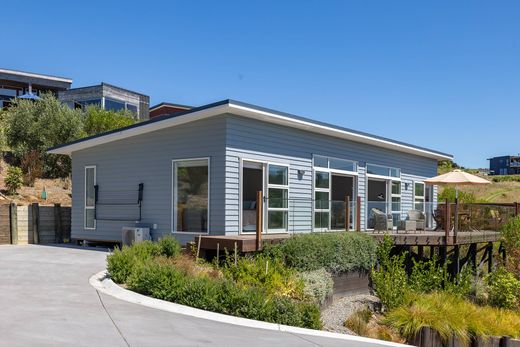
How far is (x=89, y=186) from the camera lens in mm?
16078

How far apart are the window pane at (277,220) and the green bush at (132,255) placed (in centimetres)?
287

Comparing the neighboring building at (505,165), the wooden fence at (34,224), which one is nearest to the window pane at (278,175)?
the wooden fence at (34,224)

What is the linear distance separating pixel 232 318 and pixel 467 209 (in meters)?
11.0

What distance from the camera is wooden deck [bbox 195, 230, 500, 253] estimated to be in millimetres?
10578

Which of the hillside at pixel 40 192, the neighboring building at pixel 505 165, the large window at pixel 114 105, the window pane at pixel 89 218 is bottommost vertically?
the window pane at pixel 89 218

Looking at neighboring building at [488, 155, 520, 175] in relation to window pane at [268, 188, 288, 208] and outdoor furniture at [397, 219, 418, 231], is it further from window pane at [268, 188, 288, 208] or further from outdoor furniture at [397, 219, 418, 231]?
window pane at [268, 188, 288, 208]

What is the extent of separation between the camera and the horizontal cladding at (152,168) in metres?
12.3

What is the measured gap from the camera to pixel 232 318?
7.07 metres

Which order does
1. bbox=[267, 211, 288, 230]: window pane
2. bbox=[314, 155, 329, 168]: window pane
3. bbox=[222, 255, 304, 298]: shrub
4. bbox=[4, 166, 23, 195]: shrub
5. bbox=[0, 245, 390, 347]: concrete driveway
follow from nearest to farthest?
1. bbox=[0, 245, 390, 347]: concrete driveway
2. bbox=[222, 255, 304, 298]: shrub
3. bbox=[267, 211, 288, 230]: window pane
4. bbox=[314, 155, 329, 168]: window pane
5. bbox=[4, 166, 23, 195]: shrub

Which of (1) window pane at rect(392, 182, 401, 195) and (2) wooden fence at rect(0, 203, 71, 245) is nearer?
(2) wooden fence at rect(0, 203, 71, 245)

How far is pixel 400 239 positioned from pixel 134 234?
7.25 m

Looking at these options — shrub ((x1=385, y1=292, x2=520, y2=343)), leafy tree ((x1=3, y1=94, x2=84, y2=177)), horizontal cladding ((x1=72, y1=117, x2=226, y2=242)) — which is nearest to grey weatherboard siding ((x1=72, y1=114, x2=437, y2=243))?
horizontal cladding ((x1=72, y1=117, x2=226, y2=242))

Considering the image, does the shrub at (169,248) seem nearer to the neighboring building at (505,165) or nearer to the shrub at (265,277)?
the shrub at (265,277)

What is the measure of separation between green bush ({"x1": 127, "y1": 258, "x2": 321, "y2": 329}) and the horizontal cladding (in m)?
3.99
